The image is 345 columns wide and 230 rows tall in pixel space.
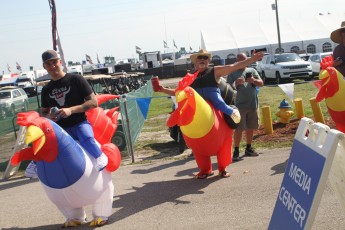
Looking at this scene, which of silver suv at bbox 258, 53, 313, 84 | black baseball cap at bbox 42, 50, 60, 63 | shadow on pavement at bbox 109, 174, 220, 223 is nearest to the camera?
black baseball cap at bbox 42, 50, 60, 63

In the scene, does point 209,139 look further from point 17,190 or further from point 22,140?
point 22,140

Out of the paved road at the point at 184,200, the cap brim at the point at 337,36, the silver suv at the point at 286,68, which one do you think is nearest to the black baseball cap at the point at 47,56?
the paved road at the point at 184,200

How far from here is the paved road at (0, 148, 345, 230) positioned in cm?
465

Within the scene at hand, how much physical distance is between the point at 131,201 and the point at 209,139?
136 centimetres

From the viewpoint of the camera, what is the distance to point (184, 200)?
5.55m

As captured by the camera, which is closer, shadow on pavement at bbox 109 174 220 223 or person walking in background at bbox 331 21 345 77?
shadow on pavement at bbox 109 174 220 223

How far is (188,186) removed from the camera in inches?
243

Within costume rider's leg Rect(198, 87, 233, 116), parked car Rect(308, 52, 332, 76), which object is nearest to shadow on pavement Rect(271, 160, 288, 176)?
costume rider's leg Rect(198, 87, 233, 116)

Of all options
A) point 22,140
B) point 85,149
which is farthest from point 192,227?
point 22,140

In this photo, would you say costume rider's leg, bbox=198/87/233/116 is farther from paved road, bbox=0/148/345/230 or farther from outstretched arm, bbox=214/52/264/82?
paved road, bbox=0/148/345/230

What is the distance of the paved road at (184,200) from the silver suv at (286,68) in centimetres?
1568

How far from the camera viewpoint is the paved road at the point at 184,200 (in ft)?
15.3

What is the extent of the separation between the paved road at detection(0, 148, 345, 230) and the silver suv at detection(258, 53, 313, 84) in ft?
51.4

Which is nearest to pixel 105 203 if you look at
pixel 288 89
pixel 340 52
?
pixel 340 52
